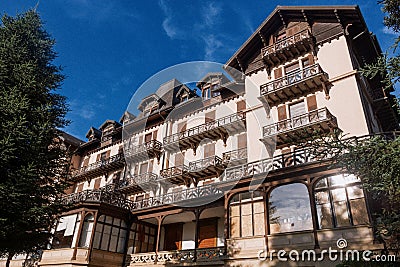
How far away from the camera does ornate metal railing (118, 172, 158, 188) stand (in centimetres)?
2663

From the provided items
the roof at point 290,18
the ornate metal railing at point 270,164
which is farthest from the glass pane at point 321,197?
the roof at point 290,18

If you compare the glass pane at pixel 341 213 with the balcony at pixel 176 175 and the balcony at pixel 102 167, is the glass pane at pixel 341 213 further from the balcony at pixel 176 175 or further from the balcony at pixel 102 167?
the balcony at pixel 102 167

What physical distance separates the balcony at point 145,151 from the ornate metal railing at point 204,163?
14.1ft

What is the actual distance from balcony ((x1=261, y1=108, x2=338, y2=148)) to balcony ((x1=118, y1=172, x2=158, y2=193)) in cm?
1098

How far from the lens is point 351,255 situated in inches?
523

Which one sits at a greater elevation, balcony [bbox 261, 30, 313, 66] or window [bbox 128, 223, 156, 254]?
balcony [bbox 261, 30, 313, 66]

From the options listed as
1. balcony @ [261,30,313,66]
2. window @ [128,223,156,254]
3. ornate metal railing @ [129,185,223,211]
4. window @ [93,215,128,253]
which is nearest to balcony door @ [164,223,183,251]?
window @ [128,223,156,254]

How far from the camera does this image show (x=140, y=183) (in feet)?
88.2

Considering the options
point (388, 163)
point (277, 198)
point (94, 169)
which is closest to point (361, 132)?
point (277, 198)

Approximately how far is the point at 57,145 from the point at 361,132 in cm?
1597

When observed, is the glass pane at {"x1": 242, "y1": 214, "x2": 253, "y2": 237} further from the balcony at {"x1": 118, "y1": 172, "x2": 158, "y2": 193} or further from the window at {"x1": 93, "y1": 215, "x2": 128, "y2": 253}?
the balcony at {"x1": 118, "y1": 172, "x2": 158, "y2": 193}

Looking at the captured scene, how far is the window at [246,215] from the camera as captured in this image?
16.4 m

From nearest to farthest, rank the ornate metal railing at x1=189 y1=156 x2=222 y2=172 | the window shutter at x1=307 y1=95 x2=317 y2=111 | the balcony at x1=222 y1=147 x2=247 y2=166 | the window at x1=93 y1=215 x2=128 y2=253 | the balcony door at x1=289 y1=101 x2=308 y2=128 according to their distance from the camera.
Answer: the balcony door at x1=289 y1=101 x2=308 y2=128
the window shutter at x1=307 y1=95 x2=317 y2=111
the window at x1=93 y1=215 x2=128 y2=253
the balcony at x1=222 y1=147 x2=247 y2=166
the ornate metal railing at x1=189 y1=156 x2=222 y2=172

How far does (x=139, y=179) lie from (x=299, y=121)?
15.1 meters
